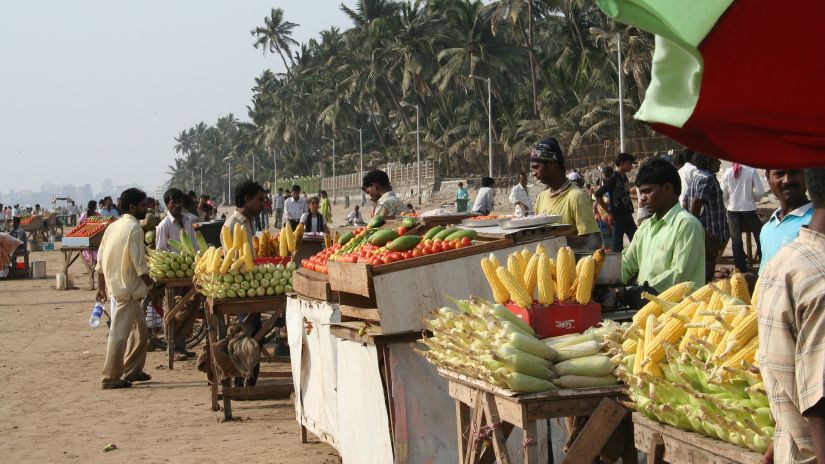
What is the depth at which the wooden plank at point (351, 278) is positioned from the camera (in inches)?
220

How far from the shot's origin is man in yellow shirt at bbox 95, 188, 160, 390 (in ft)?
33.8

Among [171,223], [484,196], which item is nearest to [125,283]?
[171,223]

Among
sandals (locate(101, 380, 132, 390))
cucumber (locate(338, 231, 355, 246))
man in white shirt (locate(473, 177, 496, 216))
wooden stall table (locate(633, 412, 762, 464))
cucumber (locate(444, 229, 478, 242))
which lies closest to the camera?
wooden stall table (locate(633, 412, 762, 464))

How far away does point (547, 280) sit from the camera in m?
4.79

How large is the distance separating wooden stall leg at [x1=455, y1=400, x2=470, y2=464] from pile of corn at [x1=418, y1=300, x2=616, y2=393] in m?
0.36

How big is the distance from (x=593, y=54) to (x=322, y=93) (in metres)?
42.1

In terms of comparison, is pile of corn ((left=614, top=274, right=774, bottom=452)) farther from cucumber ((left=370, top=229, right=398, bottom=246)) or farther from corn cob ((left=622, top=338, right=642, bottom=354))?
cucumber ((left=370, top=229, right=398, bottom=246))

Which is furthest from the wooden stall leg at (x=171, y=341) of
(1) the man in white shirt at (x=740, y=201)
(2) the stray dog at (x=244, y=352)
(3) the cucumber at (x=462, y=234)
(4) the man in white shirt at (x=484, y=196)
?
(4) the man in white shirt at (x=484, y=196)

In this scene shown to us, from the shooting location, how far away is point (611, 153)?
47312mm

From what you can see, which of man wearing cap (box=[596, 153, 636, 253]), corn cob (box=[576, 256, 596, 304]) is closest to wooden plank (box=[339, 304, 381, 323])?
corn cob (box=[576, 256, 596, 304])

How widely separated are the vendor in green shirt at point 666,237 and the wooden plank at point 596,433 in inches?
55.6

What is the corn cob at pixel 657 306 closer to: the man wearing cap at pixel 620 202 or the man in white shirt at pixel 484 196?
the man wearing cap at pixel 620 202

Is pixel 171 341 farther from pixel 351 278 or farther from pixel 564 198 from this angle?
pixel 351 278

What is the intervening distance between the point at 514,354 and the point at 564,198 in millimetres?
2998
